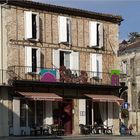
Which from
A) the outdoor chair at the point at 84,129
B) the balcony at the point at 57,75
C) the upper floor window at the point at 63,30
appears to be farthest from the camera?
the upper floor window at the point at 63,30

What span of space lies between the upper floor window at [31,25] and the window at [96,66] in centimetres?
615

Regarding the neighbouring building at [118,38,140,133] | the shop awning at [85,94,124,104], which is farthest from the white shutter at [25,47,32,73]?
the neighbouring building at [118,38,140,133]

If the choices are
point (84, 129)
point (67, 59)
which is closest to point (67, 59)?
point (67, 59)

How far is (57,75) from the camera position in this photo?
4431cm

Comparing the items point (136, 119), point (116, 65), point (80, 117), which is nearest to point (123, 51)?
point (136, 119)

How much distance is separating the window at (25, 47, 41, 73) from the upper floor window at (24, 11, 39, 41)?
901mm

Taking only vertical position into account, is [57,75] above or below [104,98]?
above

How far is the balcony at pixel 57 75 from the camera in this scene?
1646 inches

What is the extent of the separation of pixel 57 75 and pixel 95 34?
220 inches

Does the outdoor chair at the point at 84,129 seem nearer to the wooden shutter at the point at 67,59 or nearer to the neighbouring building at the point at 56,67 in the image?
the neighbouring building at the point at 56,67

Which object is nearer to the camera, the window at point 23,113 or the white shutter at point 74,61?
the window at point 23,113

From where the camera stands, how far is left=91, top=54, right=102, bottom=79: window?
47375 mm

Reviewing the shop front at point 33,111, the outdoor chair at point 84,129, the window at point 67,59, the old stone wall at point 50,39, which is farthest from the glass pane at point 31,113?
the outdoor chair at point 84,129

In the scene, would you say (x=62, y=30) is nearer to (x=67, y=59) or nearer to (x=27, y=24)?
(x=67, y=59)
